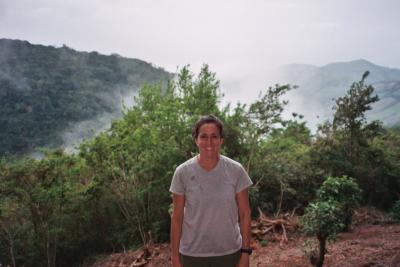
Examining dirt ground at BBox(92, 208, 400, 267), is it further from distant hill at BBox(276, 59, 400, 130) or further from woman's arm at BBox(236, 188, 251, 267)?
distant hill at BBox(276, 59, 400, 130)

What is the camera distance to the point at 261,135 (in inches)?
492

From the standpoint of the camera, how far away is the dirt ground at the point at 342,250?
6.22 metres

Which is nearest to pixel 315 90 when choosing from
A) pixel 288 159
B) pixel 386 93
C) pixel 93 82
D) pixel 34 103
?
pixel 386 93

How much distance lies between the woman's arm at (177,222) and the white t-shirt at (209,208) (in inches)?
1.1

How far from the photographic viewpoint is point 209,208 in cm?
230

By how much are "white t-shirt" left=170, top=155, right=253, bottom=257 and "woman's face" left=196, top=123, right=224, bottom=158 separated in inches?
3.7

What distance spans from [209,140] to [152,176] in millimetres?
10514

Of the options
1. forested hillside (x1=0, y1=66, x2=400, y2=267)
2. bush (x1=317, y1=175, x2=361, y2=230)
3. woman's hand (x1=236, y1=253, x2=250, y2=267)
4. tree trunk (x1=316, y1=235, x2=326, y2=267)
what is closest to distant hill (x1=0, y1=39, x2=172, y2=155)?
forested hillside (x1=0, y1=66, x2=400, y2=267)

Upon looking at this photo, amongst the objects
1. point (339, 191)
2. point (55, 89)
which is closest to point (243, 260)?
point (339, 191)

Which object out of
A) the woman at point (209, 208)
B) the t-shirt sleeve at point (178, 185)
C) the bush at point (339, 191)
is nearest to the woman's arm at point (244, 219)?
the woman at point (209, 208)

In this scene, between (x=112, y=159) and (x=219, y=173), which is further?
(x=112, y=159)

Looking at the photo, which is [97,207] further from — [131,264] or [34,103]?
[34,103]

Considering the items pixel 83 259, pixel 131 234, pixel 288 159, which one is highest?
pixel 288 159

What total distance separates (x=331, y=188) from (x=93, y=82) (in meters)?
69.8
